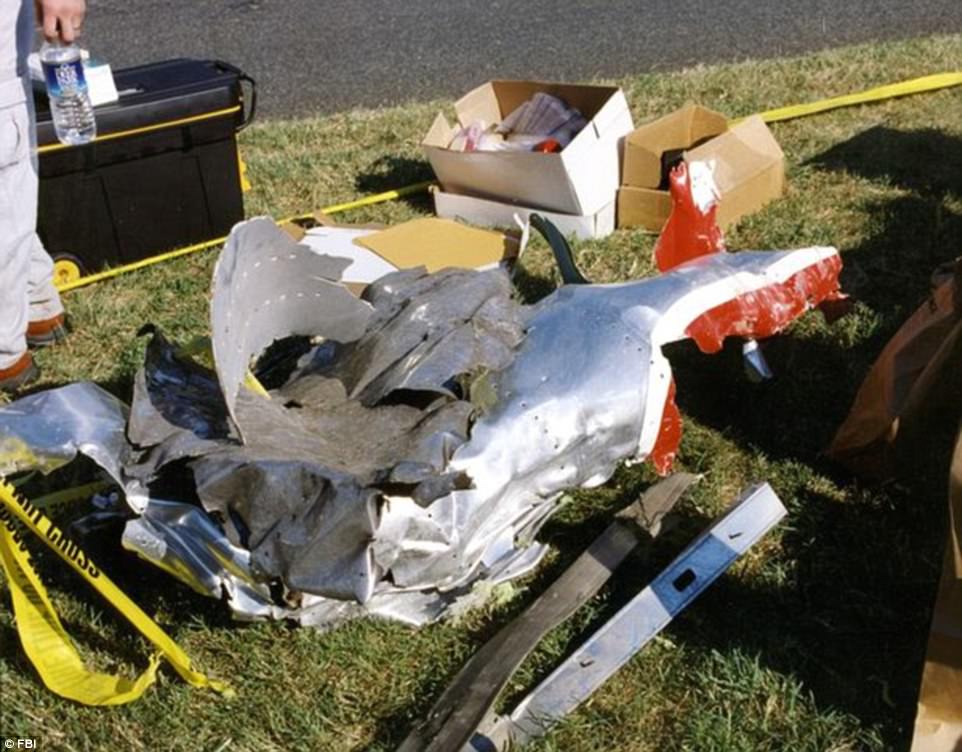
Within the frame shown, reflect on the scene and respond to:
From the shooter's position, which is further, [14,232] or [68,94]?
[68,94]

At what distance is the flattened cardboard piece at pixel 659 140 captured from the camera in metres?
4.35

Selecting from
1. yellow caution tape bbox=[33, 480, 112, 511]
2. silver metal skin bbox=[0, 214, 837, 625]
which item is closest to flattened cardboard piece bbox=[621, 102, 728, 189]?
silver metal skin bbox=[0, 214, 837, 625]

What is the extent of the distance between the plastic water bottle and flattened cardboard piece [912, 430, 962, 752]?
2.76 metres

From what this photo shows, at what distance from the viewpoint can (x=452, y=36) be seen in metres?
8.31

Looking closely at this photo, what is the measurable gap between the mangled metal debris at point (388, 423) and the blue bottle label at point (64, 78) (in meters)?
1.39

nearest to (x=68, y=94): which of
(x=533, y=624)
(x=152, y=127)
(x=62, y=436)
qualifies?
(x=152, y=127)

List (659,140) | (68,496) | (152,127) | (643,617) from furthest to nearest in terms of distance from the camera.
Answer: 1. (659,140)
2. (152,127)
3. (68,496)
4. (643,617)

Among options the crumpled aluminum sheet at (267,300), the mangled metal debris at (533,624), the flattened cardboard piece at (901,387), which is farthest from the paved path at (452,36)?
the mangled metal debris at (533,624)

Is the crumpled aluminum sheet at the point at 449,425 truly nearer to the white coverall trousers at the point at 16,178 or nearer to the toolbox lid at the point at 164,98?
the white coverall trousers at the point at 16,178

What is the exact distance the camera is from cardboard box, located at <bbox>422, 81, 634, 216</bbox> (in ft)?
14.0

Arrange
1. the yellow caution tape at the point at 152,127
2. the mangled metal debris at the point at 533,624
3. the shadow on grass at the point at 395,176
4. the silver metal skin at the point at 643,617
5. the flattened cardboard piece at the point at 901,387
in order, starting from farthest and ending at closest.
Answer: the shadow on grass at the point at 395,176 < the yellow caution tape at the point at 152,127 < the flattened cardboard piece at the point at 901,387 < the silver metal skin at the point at 643,617 < the mangled metal debris at the point at 533,624

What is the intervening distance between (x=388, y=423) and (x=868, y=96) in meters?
3.72

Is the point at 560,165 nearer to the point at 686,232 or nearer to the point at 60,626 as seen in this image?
the point at 686,232

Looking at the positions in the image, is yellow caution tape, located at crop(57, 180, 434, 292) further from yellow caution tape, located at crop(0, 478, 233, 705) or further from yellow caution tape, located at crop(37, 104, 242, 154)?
yellow caution tape, located at crop(0, 478, 233, 705)
